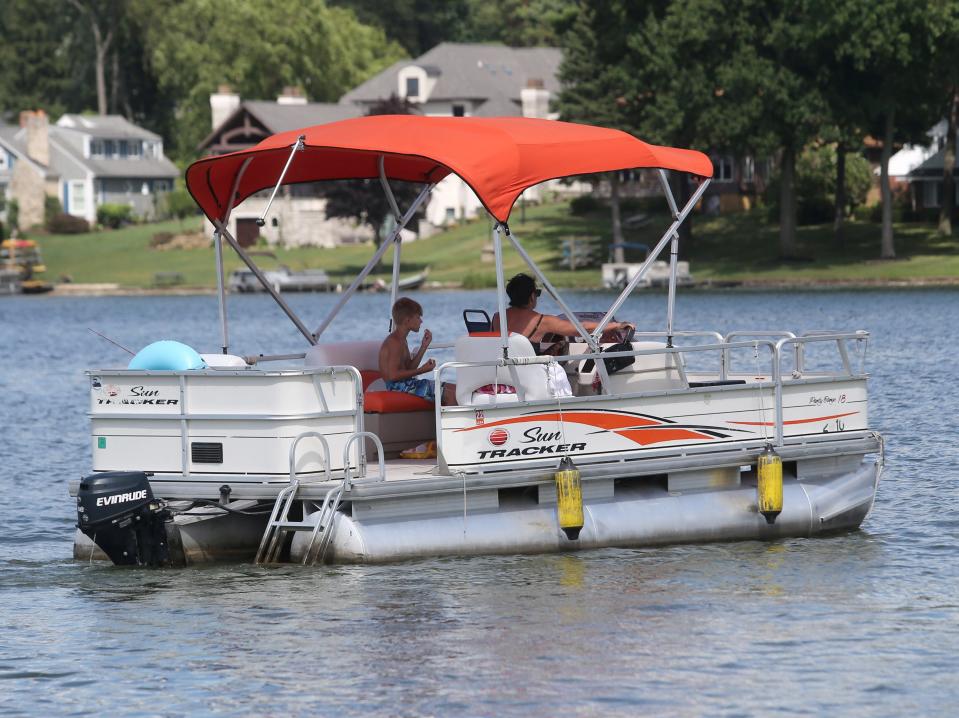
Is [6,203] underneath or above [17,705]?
above

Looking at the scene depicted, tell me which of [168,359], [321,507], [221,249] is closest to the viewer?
[321,507]

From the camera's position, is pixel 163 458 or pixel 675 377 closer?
pixel 163 458

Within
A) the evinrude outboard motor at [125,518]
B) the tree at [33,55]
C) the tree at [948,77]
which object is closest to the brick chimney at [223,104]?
the tree at [33,55]

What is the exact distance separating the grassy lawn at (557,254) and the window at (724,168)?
7.61 metres

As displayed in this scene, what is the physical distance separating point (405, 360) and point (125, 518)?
2871 millimetres

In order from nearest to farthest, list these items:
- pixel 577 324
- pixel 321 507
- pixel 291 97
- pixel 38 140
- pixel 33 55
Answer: pixel 321 507 < pixel 577 324 < pixel 291 97 < pixel 38 140 < pixel 33 55

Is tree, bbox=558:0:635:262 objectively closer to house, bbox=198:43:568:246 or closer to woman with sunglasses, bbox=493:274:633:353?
house, bbox=198:43:568:246

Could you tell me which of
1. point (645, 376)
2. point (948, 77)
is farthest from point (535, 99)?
point (645, 376)

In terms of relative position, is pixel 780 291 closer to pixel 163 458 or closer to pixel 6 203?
pixel 163 458

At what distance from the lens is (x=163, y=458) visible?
14.1 meters

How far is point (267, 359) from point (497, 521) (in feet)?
11.4

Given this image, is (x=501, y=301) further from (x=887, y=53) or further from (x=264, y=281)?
(x=887, y=53)

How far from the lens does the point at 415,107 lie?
87250 millimetres

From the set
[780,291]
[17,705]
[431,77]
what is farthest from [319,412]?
[431,77]
